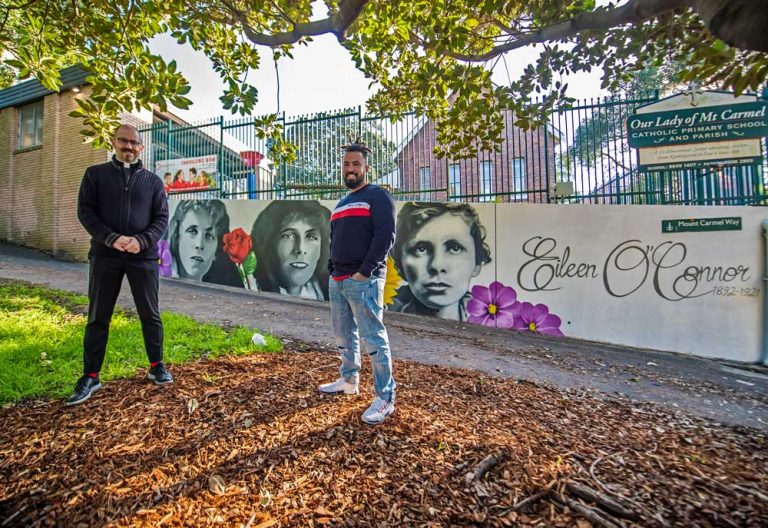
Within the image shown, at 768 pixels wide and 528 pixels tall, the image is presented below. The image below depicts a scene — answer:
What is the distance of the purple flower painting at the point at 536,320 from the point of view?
694 centimetres

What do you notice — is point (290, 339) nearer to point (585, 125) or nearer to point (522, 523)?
Answer: point (522, 523)

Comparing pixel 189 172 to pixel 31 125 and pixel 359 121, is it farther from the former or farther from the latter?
pixel 31 125

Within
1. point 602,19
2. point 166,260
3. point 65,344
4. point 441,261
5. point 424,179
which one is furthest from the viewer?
point 166,260

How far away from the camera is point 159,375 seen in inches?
121

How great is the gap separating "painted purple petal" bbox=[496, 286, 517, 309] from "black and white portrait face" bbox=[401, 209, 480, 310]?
23.0 inches

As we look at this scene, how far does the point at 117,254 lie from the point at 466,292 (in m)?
5.76

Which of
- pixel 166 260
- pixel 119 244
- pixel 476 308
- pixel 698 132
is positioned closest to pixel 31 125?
pixel 166 260

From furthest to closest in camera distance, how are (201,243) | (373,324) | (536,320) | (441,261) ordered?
(201,243)
(441,261)
(536,320)
(373,324)

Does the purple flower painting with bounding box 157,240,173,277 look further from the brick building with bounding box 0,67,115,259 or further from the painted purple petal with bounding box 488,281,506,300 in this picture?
→ the painted purple petal with bounding box 488,281,506,300

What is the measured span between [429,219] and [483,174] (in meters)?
1.43

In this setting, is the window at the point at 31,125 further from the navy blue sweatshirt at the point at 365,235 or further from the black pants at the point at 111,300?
the navy blue sweatshirt at the point at 365,235

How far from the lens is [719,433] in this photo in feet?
9.73

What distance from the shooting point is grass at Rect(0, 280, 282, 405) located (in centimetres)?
298

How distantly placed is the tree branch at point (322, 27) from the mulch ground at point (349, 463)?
3.60 metres
